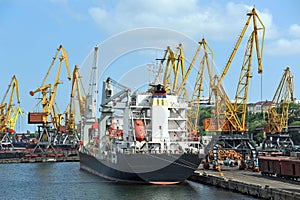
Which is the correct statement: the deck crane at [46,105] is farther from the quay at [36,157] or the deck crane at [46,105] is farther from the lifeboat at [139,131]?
the lifeboat at [139,131]

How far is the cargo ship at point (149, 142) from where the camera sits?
183 ft

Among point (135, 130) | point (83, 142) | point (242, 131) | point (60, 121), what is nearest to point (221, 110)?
point (242, 131)

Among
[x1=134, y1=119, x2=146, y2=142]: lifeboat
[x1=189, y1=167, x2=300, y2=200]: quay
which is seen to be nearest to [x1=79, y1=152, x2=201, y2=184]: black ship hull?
[x1=134, y1=119, x2=146, y2=142]: lifeboat

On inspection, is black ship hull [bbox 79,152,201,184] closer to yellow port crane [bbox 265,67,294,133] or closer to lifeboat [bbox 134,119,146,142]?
lifeboat [bbox 134,119,146,142]

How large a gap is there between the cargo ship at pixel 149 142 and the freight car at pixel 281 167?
353 inches

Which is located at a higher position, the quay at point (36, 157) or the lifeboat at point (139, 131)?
the lifeboat at point (139, 131)

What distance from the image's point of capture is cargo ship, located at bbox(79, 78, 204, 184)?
55.7m

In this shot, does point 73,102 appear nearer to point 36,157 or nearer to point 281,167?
point 36,157

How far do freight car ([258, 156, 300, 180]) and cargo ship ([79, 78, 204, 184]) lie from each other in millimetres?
8964

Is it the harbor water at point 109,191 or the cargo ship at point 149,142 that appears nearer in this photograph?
the harbor water at point 109,191

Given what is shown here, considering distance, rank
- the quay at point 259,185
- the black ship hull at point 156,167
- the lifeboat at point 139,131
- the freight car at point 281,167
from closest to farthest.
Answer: the quay at point 259,185
the freight car at point 281,167
the black ship hull at point 156,167
the lifeboat at point 139,131

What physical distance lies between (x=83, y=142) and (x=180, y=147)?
148 feet

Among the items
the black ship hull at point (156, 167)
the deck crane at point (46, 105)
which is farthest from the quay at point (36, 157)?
the black ship hull at point (156, 167)

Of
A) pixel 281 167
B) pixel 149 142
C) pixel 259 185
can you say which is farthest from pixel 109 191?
pixel 281 167
